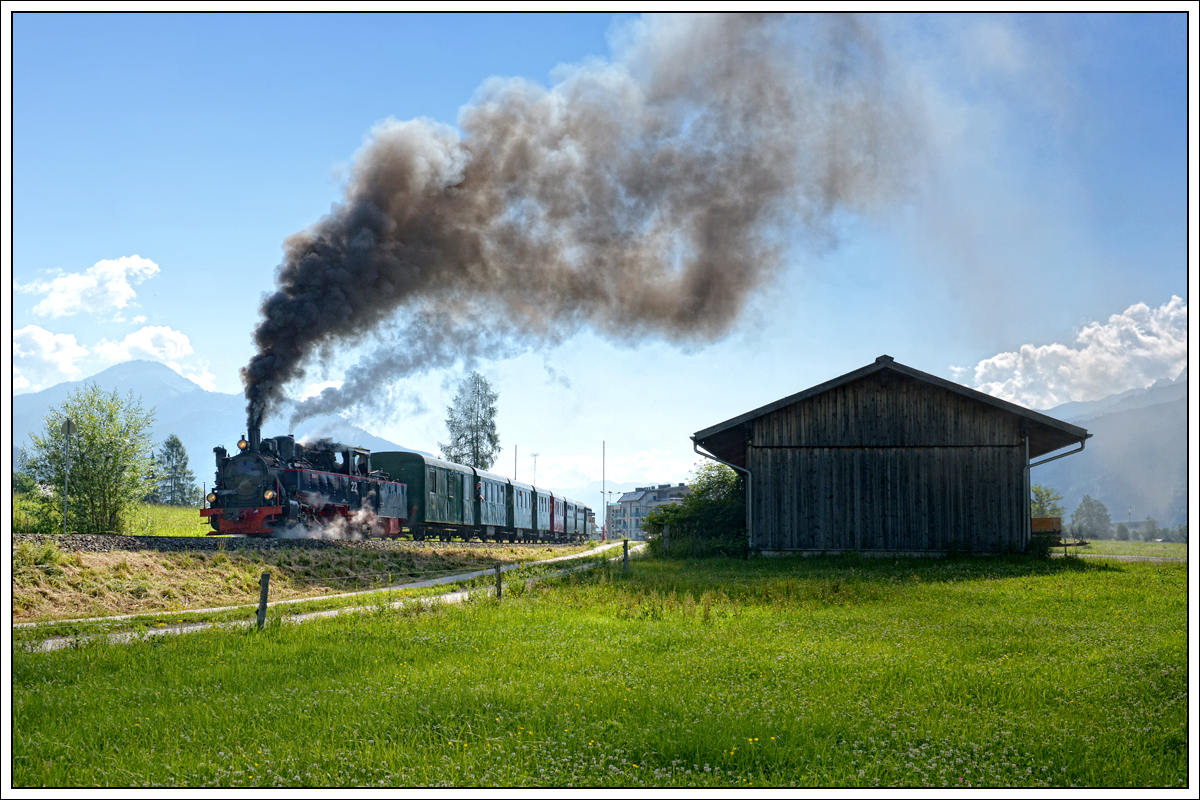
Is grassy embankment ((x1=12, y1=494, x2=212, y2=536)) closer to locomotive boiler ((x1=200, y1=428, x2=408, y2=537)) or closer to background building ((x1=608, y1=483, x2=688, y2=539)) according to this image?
locomotive boiler ((x1=200, y1=428, x2=408, y2=537))

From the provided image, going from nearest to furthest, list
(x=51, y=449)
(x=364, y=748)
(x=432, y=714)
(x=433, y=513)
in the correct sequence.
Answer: (x=364, y=748)
(x=432, y=714)
(x=51, y=449)
(x=433, y=513)

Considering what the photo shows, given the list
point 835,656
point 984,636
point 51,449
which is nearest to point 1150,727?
point 835,656

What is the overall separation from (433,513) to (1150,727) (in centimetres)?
3148

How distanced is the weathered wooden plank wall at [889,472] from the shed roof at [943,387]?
1.12 feet

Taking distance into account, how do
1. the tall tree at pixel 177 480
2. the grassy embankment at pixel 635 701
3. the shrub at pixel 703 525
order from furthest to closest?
the tall tree at pixel 177 480 < the shrub at pixel 703 525 < the grassy embankment at pixel 635 701

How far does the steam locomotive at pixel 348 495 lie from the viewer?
26078mm

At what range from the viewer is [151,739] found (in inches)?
254

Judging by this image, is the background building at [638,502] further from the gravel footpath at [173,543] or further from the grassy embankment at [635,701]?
the grassy embankment at [635,701]

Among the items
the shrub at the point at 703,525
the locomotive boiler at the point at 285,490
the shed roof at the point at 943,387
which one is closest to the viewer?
the shed roof at the point at 943,387

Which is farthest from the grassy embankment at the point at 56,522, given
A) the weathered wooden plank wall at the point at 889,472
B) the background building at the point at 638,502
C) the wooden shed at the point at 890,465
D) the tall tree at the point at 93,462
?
the background building at the point at 638,502

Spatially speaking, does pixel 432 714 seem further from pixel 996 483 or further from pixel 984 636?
pixel 996 483

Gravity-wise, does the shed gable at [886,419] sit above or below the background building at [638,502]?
above

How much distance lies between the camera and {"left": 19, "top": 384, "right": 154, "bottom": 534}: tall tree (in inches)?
1209

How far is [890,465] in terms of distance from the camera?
22406mm
